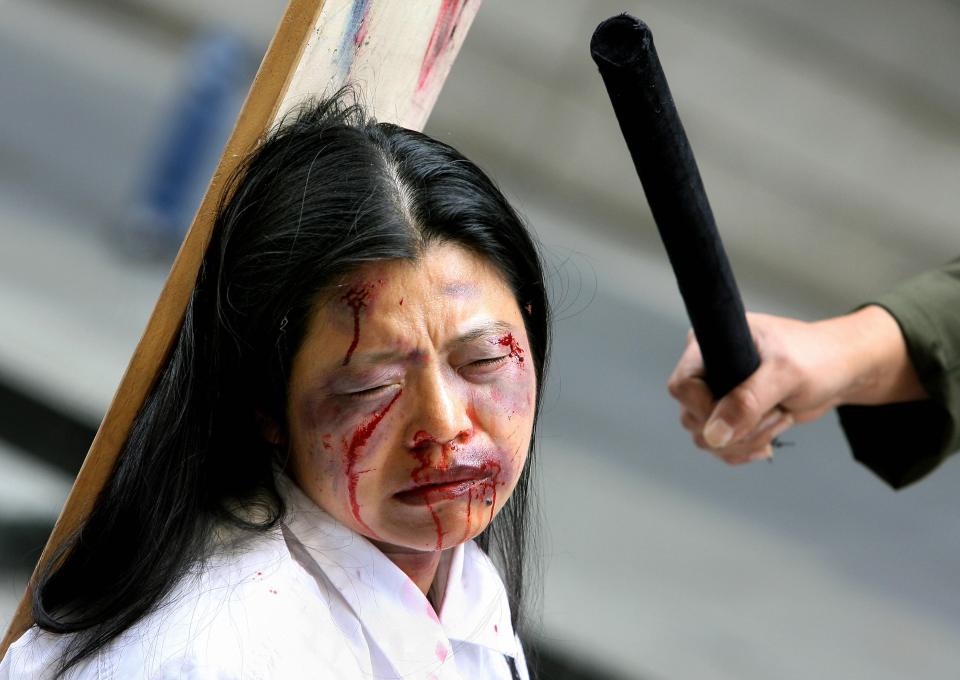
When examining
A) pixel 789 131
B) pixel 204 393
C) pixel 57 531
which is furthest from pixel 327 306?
pixel 789 131

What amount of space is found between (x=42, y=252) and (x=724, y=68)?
12.3ft

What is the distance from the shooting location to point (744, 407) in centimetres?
179

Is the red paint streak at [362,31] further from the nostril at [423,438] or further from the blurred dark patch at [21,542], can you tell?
the blurred dark patch at [21,542]

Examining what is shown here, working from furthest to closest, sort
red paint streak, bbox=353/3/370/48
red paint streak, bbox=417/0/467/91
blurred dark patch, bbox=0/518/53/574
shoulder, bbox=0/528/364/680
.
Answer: blurred dark patch, bbox=0/518/53/574, red paint streak, bbox=417/0/467/91, red paint streak, bbox=353/3/370/48, shoulder, bbox=0/528/364/680

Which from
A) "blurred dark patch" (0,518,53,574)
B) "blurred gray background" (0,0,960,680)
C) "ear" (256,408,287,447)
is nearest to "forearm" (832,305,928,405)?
"blurred gray background" (0,0,960,680)

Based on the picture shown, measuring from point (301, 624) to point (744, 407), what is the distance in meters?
0.83

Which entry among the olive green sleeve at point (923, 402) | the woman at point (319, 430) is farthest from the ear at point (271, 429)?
the olive green sleeve at point (923, 402)

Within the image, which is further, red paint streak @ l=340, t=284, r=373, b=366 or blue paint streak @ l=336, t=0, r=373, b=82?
blue paint streak @ l=336, t=0, r=373, b=82

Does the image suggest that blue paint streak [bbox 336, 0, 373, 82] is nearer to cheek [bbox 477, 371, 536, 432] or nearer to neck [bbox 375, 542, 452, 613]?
cheek [bbox 477, 371, 536, 432]

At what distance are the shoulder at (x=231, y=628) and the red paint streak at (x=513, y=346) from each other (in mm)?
283

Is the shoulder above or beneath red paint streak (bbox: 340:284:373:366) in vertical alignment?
beneath

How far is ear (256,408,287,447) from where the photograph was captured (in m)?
1.25

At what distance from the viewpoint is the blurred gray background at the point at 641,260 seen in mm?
3613

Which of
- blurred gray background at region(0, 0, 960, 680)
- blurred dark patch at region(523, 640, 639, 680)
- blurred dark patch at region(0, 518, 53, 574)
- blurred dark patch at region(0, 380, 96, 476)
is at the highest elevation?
blurred gray background at region(0, 0, 960, 680)
